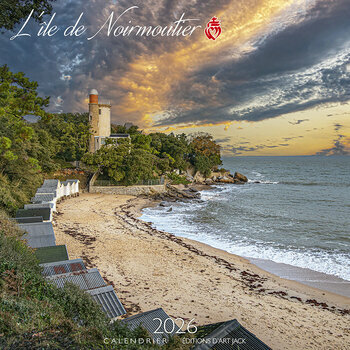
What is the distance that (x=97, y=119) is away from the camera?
137 feet

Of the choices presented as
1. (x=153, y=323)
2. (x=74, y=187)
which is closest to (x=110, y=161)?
(x=74, y=187)

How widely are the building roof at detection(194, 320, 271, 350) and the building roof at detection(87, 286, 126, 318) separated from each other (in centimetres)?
241

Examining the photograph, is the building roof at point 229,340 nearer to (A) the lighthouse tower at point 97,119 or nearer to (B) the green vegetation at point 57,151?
(B) the green vegetation at point 57,151

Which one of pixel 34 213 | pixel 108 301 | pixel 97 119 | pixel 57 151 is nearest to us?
pixel 108 301

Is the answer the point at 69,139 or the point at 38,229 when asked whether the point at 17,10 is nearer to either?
the point at 38,229

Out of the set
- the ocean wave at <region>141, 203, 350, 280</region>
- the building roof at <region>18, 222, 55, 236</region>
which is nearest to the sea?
the ocean wave at <region>141, 203, 350, 280</region>

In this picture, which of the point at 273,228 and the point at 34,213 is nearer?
the point at 34,213

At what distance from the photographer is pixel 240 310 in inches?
320

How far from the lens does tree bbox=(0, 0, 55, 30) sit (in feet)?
22.5

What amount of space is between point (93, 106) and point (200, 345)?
42887 millimetres

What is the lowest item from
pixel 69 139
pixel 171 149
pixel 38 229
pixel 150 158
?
pixel 38 229

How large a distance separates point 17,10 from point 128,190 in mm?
27990

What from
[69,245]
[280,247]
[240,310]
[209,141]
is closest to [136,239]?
[69,245]

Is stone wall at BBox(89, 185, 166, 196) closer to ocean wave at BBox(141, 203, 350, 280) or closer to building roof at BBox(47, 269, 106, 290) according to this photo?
ocean wave at BBox(141, 203, 350, 280)
